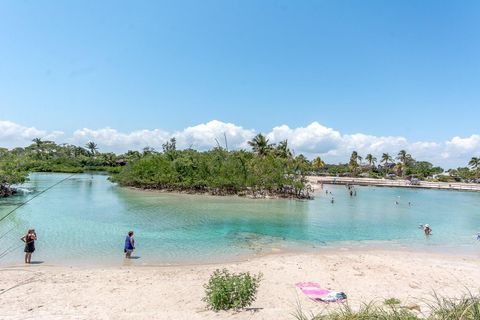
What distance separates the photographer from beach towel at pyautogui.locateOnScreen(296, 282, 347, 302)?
11336 millimetres

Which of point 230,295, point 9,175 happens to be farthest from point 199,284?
point 9,175

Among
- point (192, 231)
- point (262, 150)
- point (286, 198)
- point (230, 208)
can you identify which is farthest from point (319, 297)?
point (262, 150)

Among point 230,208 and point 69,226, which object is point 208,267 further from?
point 230,208

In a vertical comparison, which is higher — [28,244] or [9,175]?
[9,175]

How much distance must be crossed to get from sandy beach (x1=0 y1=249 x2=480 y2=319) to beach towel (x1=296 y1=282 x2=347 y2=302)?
0.39 meters

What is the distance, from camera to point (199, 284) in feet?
43.6

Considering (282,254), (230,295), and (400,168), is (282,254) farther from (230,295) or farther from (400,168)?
(400,168)

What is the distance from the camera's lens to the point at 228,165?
55.8 metres

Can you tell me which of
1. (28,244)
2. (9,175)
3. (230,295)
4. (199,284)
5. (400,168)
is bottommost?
(199,284)

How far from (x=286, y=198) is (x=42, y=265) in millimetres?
42812

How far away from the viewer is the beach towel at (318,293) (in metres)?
11.3

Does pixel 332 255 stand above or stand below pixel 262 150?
below

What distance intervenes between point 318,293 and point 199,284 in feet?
15.7

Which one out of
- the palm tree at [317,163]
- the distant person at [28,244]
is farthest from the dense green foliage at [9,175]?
the palm tree at [317,163]
